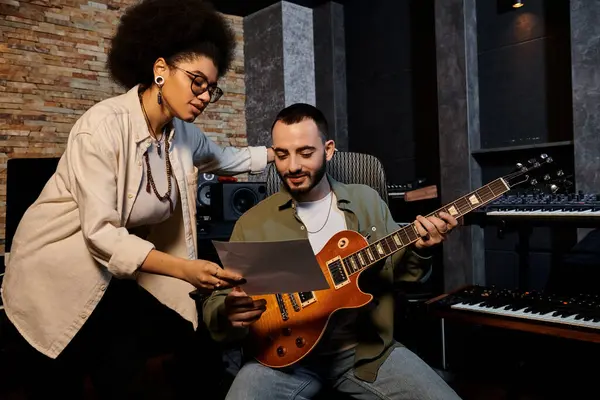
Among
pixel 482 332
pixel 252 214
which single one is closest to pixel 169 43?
pixel 252 214

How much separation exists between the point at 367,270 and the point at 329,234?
0.19 meters

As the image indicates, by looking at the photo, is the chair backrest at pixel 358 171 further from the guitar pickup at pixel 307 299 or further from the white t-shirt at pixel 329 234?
the guitar pickup at pixel 307 299

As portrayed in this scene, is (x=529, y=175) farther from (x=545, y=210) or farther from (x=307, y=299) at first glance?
(x=307, y=299)

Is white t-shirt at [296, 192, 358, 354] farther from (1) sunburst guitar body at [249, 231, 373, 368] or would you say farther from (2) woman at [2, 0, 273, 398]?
→ (2) woman at [2, 0, 273, 398]

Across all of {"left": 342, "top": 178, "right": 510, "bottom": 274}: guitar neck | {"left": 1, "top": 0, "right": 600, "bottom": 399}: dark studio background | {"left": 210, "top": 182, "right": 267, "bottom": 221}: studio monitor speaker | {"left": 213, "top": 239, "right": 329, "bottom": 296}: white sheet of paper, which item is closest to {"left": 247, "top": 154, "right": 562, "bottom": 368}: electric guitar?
{"left": 342, "top": 178, "right": 510, "bottom": 274}: guitar neck

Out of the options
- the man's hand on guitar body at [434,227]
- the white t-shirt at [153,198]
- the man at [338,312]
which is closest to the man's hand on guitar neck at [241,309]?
the man at [338,312]

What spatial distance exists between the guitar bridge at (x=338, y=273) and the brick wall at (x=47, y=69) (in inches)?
139

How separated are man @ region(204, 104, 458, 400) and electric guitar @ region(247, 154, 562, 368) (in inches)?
1.7

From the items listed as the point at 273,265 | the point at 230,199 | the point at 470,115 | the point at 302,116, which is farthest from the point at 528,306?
the point at 230,199

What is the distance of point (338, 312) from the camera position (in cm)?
154

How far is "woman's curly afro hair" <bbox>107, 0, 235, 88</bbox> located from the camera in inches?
64.0

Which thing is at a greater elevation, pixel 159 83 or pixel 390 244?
pixel 159 83

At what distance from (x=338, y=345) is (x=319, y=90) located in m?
3.87

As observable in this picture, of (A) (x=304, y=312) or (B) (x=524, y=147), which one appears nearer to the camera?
(A) (x=304, y=312)
